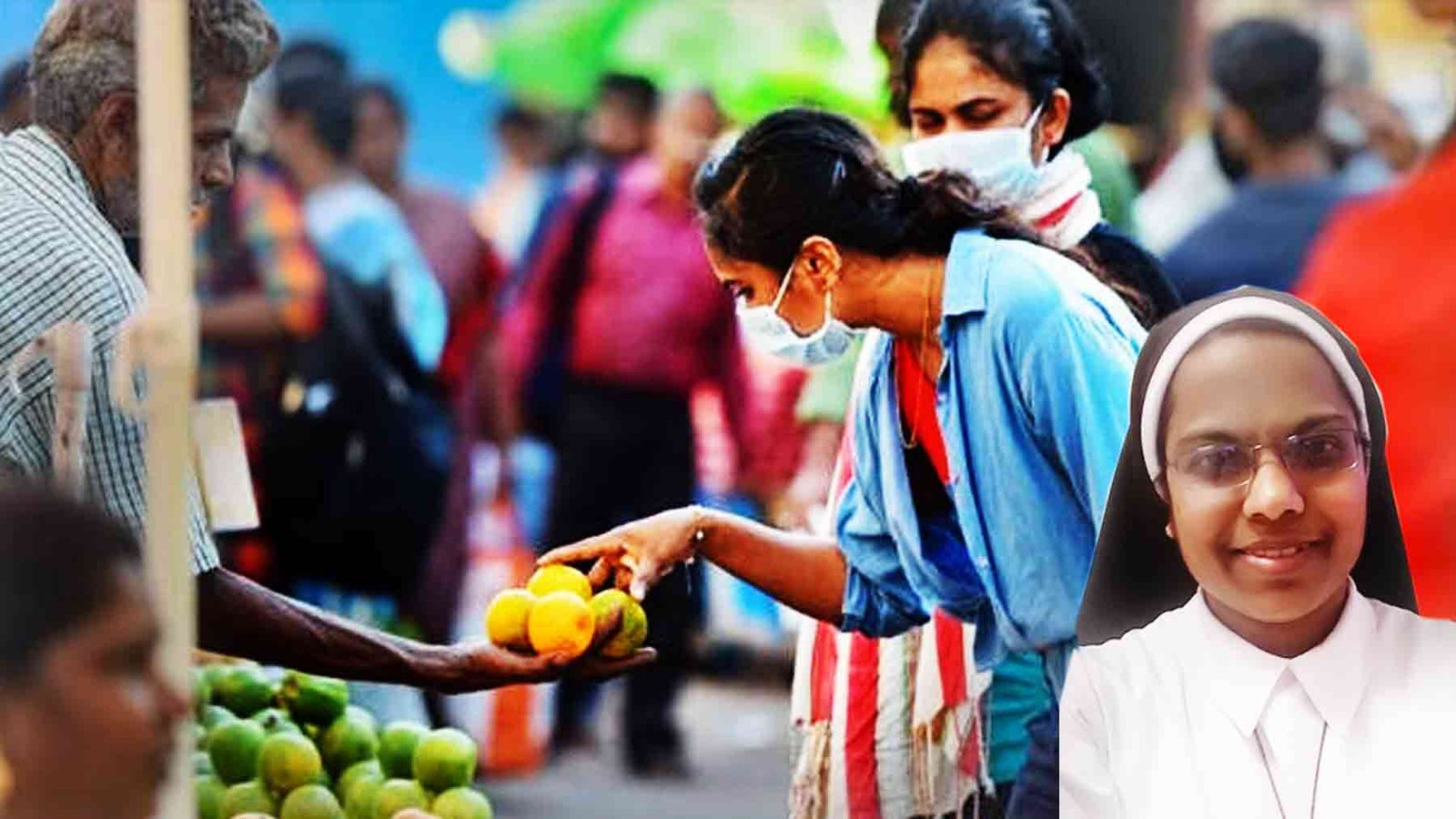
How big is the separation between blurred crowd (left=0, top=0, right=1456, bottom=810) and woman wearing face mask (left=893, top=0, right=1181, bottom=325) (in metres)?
2.06

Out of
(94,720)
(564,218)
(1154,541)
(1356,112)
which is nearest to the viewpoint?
(94,720)

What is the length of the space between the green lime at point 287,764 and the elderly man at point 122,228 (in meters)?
0.23

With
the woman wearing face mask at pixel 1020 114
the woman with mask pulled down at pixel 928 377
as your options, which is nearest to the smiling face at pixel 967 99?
the woman wearing face mask at pixel 1020 114

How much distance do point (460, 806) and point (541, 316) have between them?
4.38 m

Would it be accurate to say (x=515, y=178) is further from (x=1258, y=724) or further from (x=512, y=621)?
(x=1258, y=724)

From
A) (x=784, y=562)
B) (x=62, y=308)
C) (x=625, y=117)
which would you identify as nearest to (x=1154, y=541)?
(x=784, y=562)

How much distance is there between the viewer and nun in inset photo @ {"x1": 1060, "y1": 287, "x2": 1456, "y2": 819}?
351cm

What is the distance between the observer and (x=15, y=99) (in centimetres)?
479

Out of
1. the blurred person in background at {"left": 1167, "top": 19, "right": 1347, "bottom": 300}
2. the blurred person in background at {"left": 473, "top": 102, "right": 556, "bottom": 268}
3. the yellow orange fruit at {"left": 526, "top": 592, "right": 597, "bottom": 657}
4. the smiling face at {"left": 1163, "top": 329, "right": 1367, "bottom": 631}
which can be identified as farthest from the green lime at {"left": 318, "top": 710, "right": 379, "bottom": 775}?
the blurred person in background at {"left": 473, "top": 102, "right": 556, "bottom": 268}

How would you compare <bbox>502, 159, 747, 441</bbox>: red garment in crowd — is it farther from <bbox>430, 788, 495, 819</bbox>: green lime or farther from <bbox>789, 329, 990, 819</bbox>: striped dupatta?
<bbox>430, 788, 495, 819</bbox>: green lime

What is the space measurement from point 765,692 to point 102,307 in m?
6.31

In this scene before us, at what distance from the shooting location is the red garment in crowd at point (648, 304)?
819 centimetres

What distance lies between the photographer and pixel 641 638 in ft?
13.2

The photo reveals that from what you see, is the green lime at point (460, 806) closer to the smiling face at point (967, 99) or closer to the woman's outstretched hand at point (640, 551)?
the woman's outstretched hand at point (640, 551)
